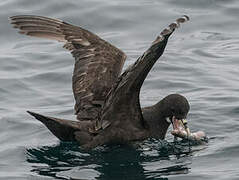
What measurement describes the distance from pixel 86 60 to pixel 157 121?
3.99 ft

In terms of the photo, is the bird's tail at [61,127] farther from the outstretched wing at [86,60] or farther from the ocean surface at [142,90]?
the outstretched wing at [86,60]

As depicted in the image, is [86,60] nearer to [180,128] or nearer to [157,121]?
[157,121]

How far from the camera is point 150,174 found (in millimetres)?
8250

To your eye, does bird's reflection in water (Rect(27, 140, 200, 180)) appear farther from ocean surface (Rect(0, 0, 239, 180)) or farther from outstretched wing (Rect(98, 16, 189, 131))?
outstretched wing (Rect(98, 16, 189, 131))

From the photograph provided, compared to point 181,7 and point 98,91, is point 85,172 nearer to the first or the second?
point 98,91

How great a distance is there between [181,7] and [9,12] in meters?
3.06

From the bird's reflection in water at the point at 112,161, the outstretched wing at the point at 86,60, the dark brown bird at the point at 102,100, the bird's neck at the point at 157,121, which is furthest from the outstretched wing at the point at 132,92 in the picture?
the outstretched wing at the point at 86,60

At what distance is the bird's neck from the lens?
9180 millimetres

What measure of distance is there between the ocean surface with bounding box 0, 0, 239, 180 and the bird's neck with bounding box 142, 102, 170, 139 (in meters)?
0.10

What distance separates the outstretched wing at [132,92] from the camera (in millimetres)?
7594

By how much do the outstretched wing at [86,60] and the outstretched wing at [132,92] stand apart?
52 centimetres

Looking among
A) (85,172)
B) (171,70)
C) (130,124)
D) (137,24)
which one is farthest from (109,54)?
(137,24)

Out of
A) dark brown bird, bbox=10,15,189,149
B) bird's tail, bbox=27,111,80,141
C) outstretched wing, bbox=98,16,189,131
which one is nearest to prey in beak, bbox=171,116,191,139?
dark brown bird, bbox=10,15,189,149

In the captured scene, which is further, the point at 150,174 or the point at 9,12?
the point at 9,12
